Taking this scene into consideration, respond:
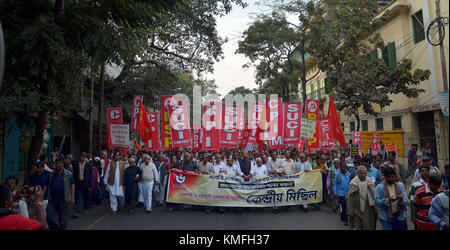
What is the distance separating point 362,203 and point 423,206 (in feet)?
3.63

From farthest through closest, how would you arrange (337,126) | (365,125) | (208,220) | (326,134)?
(365,125)
(326,134)
(337,126)
(208,220)

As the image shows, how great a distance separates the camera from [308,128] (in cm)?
1178

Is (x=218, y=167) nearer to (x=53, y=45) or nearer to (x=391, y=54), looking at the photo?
(x=53, y=45)

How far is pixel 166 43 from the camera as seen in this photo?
18000 mm

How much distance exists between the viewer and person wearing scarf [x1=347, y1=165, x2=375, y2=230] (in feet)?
17.9

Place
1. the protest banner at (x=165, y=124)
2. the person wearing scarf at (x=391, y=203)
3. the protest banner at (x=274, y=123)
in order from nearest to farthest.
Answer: the person wearing scarf at (x=391, y=203)
the protest banner at (x=165, y=124)
the protest banner at (x=274, y=123)

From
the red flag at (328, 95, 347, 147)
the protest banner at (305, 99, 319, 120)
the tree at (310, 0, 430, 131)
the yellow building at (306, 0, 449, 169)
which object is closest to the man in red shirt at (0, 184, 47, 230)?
the red flag at (328, 95, 347, 147)

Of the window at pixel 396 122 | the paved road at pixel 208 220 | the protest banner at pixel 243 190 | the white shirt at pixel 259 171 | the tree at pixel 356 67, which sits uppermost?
the tree at pixel 356 67

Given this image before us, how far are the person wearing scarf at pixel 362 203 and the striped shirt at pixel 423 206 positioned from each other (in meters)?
0.87

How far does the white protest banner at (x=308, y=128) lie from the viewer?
11.7 m

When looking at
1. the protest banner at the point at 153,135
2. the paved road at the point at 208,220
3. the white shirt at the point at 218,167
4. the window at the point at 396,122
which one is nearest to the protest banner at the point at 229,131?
the white shirt at the point at 218,167

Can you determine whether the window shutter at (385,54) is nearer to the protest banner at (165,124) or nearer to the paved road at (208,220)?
the paved road at (208,220)

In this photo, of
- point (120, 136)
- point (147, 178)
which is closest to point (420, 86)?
point (147, 178)

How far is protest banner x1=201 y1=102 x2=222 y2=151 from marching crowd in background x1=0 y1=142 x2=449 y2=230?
4.53ft
